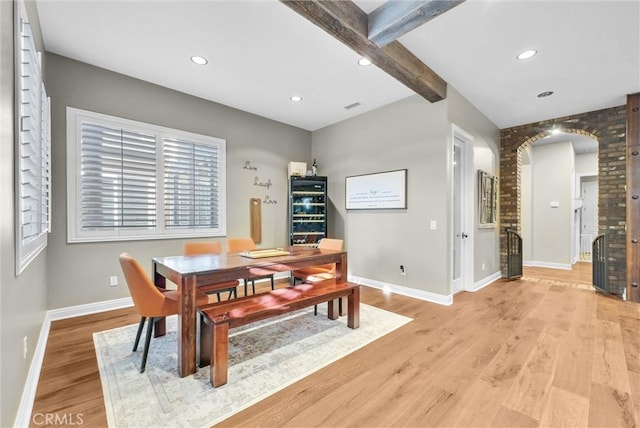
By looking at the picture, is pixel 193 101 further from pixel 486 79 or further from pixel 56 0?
pixel 486 79

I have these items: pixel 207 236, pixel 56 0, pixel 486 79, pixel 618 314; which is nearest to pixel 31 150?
pixel 56 0

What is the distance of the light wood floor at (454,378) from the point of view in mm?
1636

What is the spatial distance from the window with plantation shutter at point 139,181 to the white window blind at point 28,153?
2.66ft

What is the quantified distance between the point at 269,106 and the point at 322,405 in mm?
4017

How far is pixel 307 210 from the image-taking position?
5.10m

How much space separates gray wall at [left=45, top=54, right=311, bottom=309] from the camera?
3035 mm

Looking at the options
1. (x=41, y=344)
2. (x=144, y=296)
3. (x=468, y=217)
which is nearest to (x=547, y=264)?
(x=468, y=217)

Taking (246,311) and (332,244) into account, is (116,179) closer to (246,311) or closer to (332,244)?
(246,311)

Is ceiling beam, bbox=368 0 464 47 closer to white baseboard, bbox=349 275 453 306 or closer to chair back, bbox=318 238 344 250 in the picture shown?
chair back, bbox=318 238 344 250

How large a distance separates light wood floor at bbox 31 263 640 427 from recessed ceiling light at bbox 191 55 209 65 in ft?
9.70

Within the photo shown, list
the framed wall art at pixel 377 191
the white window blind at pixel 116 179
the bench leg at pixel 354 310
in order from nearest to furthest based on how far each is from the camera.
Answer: the bench leg at pixel 354 310, the white window blind at pixel 116 179, the framed wall art at pixel 377 191

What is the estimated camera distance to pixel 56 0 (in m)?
2.26

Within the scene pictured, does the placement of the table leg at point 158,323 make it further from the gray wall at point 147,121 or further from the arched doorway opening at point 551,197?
the arched doorway opening at point 551,197

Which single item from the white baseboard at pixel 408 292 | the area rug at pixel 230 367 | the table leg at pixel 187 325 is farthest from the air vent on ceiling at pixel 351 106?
the table leg at pixel 187 325
